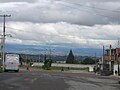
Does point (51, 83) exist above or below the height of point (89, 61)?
above

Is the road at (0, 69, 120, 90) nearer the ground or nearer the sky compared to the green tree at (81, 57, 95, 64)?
nearer the sky

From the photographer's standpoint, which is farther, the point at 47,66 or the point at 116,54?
the point at 47,66

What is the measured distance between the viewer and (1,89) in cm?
2177

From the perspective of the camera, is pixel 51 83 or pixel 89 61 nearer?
pixel 51 83

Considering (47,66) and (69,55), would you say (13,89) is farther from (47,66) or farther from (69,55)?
(69,55)

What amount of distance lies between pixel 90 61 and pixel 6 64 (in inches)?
4477

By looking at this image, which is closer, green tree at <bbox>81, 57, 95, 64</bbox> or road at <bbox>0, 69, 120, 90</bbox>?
road at <bbox>0, 69, 120, 90</bbox>

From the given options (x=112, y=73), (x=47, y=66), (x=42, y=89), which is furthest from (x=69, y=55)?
(x=42, y=89)

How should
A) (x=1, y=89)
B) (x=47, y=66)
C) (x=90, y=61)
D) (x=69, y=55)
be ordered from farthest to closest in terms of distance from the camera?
(x=69, y=55)
(x=90, y=61)
(x=47, y=66)
(x=1, y=89)

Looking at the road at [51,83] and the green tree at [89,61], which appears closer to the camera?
the road at [51,83]

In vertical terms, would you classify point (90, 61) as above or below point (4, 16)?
below

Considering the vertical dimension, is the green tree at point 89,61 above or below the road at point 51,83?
below

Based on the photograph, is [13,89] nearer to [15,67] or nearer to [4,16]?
[15,67]

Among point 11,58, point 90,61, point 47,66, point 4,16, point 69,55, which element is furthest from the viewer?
point 69,55
